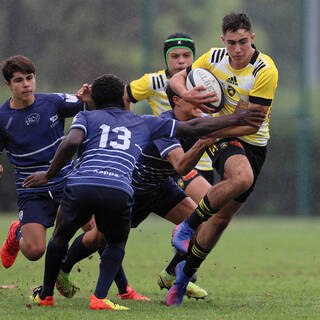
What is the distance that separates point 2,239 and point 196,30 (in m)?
7.52

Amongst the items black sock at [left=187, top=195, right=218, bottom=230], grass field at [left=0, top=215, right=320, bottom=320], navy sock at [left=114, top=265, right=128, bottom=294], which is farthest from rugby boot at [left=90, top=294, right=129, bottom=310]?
black sock at [left=187, top=195, right=218, bottom=230]

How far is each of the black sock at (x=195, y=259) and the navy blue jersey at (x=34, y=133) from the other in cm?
144

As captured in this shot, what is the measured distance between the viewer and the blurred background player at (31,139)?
6977 mm

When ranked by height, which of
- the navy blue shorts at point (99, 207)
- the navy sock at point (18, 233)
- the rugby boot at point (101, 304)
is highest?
the navy blue shorts at point (99, 207)

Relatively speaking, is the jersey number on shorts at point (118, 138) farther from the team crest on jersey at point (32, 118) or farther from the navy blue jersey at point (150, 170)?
the team crest on jersey at point (32, 118)

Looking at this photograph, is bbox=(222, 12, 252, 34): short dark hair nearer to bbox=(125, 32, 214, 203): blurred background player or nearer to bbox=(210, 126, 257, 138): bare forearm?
bbox=(210, 126, 257, 138): bare forearm

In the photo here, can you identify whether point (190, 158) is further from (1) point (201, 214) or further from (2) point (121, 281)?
(2) point (121, 281)

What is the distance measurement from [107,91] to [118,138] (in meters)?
0.39

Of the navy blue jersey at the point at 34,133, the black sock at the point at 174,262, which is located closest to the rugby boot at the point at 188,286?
the black sock at the point at 174,262

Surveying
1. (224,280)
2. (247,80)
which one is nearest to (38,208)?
(247,80)

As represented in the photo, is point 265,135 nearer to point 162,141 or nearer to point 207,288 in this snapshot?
point 162,141

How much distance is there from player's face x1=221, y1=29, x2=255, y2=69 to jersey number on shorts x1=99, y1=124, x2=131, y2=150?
1356mm

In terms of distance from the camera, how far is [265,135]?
697cm

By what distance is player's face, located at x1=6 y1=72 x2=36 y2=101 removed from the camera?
7.07m
